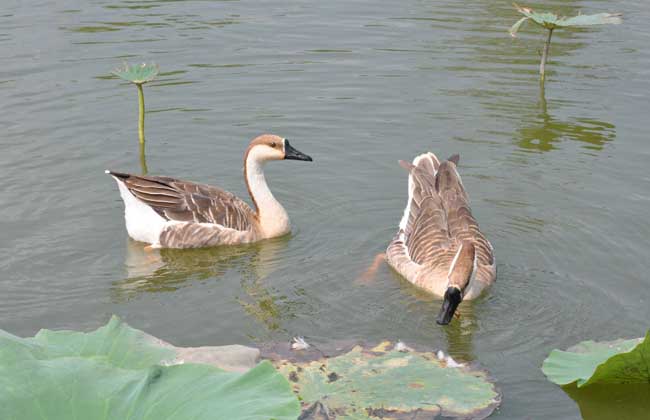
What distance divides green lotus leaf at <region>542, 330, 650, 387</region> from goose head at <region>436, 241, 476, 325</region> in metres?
1.31

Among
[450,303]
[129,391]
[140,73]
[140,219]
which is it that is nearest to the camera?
[129,391]

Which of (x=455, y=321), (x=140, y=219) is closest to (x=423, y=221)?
(x=455, y=321)

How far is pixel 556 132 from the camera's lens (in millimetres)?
13797

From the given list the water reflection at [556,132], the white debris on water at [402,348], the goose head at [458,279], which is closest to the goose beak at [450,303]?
the goose head at [458,279]

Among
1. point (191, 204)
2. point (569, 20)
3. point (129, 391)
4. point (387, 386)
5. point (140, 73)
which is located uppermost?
point (569, 20)

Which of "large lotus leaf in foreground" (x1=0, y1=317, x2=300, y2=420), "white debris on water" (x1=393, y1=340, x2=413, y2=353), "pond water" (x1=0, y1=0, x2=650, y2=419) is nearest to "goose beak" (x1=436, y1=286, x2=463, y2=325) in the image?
"pond water" (x1=0, y1=0, x2=650, y2=419)

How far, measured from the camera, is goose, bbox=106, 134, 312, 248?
1082cm

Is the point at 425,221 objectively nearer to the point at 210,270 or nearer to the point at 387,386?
the point at 210,270

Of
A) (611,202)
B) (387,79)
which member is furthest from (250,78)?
(611,202)

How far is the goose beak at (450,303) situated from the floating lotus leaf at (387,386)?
114cm

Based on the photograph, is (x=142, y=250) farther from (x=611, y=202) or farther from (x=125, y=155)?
(x=611, y=202)

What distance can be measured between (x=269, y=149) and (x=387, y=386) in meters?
4.77

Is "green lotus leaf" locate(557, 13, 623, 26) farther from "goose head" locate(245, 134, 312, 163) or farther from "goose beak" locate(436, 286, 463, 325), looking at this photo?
"goose beak" locate(436, 286, 463, 325)

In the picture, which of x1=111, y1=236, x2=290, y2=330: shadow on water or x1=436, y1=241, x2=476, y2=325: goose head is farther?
x1=111, y1=236, x2=290, y2=330: shadow on water
